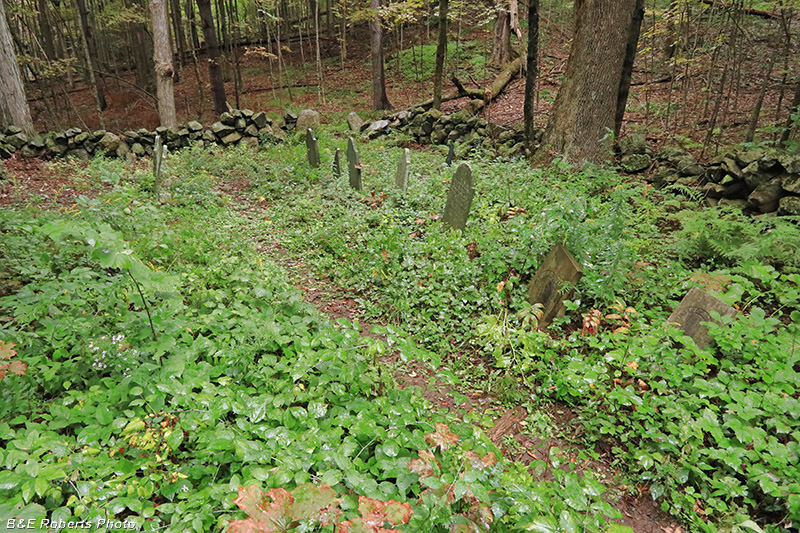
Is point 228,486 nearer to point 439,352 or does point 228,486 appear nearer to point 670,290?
point 439,352

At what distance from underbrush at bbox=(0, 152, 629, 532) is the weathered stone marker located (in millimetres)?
1701

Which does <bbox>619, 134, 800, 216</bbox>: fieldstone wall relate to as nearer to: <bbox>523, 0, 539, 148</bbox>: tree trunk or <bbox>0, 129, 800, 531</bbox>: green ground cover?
<bbox>0, 129, 800, 531</bbox>: green ground cover

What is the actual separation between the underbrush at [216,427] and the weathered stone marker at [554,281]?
5.58 ft

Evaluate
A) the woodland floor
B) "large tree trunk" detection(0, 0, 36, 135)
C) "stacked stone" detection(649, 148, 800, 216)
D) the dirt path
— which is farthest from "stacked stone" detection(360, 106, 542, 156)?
"large tree trunk" detection(0, 0, 36, 135)

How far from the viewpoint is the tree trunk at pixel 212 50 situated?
42.7ft

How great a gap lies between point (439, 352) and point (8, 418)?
309 centimetres

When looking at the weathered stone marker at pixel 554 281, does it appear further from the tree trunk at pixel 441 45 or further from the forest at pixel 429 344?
the tree trunk at pixel 441 45

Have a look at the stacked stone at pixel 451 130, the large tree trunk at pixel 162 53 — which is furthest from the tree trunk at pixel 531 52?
the large tree trunk at pixel 162 53

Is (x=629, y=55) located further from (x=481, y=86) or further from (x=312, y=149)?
(x=481, y=86)

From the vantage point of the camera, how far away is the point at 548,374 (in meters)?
3.26

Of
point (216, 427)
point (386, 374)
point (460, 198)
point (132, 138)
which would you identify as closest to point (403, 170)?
point (460, 198)

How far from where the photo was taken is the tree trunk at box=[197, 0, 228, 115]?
512 inches

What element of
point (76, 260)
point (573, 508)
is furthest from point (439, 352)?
point (76, 260)

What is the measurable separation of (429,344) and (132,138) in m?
12.1
